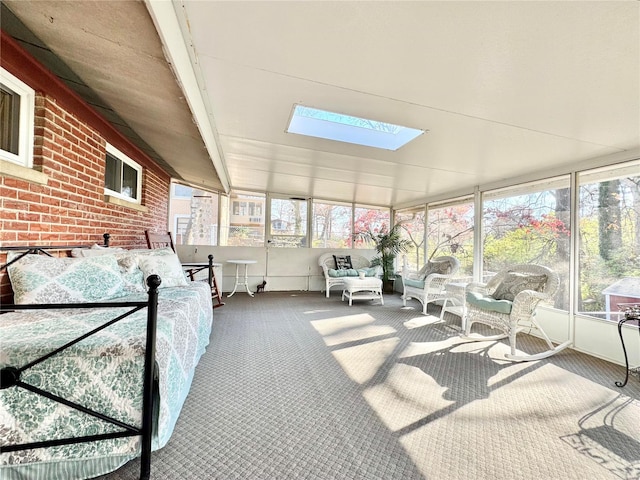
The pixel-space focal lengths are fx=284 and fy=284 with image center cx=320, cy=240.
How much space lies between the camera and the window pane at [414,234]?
6398 mm

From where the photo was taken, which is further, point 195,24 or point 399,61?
point 399,61

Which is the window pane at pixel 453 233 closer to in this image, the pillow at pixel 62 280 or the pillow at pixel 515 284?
the pillow at pixel 515 284

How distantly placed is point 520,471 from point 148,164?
500cm

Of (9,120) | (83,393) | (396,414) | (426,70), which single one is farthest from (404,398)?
(9,120)

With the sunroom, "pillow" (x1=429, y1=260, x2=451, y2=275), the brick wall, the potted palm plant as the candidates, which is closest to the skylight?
the sunroom

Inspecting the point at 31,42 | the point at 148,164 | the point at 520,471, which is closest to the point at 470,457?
the point at 520,471

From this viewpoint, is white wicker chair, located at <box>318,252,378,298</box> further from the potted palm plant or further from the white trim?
the white trim

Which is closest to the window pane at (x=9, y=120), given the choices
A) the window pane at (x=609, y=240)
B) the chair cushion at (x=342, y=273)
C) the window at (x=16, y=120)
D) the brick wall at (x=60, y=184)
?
the window at (x=16, y=120)

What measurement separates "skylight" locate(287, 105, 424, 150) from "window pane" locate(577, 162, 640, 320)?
7.75 feet

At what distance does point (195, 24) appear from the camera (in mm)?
1521

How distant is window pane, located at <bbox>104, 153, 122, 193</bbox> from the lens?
3.06 meters

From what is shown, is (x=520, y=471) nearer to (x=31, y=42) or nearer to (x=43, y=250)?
(x=43, y=250)

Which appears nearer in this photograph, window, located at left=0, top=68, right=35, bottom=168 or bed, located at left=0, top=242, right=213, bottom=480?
bed, located at left=0, top=242, right=213, bottom=480

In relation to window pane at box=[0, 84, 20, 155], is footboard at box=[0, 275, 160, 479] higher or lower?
lower
